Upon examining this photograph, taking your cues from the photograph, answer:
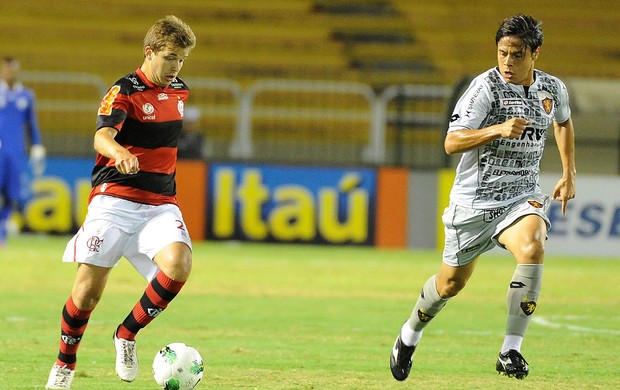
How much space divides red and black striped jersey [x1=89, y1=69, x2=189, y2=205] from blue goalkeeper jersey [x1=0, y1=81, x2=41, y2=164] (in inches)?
358

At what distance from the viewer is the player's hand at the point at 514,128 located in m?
6.70

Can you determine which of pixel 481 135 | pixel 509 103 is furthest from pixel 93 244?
pixel 509 103

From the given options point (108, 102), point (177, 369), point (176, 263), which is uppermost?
point (108, 102)

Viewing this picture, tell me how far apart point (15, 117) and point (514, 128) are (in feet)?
34.8

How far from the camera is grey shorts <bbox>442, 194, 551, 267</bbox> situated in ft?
23.8

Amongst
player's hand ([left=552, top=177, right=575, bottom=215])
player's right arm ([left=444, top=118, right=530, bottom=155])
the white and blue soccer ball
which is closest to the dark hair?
player's right arm ([left=444, top=118, right=530, bottom=155])

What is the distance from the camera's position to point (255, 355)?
27.5 feet

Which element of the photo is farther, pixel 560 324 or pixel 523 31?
pixel 560 324

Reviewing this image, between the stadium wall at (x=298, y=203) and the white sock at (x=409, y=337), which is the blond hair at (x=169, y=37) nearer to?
the white sock at (x=409, y=337)

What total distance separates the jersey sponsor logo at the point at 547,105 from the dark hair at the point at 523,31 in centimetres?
34

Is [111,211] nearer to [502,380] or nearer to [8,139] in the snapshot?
[502,380]

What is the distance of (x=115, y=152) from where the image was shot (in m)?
6.39

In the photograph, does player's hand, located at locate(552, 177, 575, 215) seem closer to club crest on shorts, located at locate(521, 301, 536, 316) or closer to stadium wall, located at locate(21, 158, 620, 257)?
club crest on shorts, located at locate(521, 301, 536, 316)

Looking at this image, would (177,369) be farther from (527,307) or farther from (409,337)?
(527,307)
